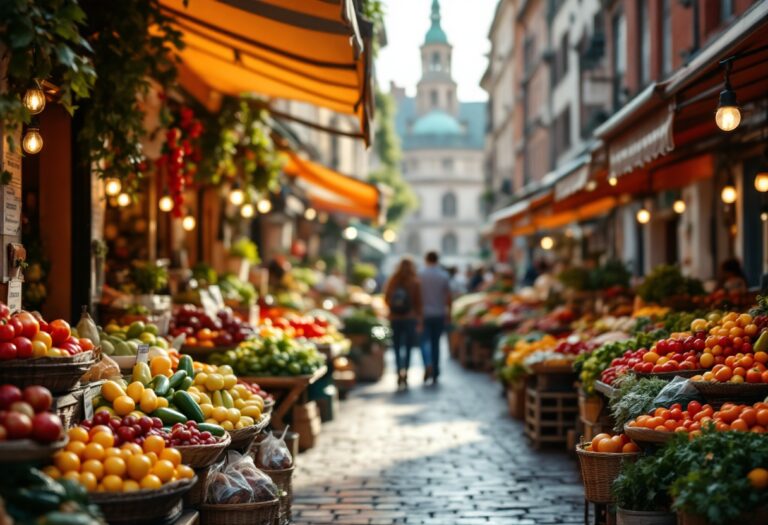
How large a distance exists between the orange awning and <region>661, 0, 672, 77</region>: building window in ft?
19.2

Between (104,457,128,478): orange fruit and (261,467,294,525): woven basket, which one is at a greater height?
(104,457,128,478): orange fruit

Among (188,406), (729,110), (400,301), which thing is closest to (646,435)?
(729,110)

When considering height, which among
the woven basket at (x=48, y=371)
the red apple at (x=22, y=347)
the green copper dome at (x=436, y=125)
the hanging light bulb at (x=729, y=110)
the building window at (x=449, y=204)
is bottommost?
the woven basket at (x=48, y=371)

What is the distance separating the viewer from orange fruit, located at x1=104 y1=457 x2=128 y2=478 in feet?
16.7

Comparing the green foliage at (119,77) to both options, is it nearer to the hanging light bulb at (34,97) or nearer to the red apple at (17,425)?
the hanging light bulb at (34,97)

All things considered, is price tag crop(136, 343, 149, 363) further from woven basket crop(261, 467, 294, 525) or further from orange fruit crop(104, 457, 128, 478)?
orange fruit crop(104, 457, 128, 478)

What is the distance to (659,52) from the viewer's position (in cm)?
2097

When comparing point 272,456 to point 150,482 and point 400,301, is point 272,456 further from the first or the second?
point 400,301

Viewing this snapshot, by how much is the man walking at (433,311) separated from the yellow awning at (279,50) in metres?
5.89

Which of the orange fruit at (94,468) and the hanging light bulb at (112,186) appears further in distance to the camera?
the hanging light bulb at (112,186)

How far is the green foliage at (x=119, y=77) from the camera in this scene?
27.8 feet

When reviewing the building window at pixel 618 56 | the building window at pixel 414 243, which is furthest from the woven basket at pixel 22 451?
the building window at pixel 414 243

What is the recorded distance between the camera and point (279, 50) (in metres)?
10.1

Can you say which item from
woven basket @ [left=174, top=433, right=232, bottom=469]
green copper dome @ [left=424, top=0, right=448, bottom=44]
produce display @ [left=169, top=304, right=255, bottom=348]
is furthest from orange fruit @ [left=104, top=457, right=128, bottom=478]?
green copper dome @ [left=424, top=0, right=448, bottom=44]
